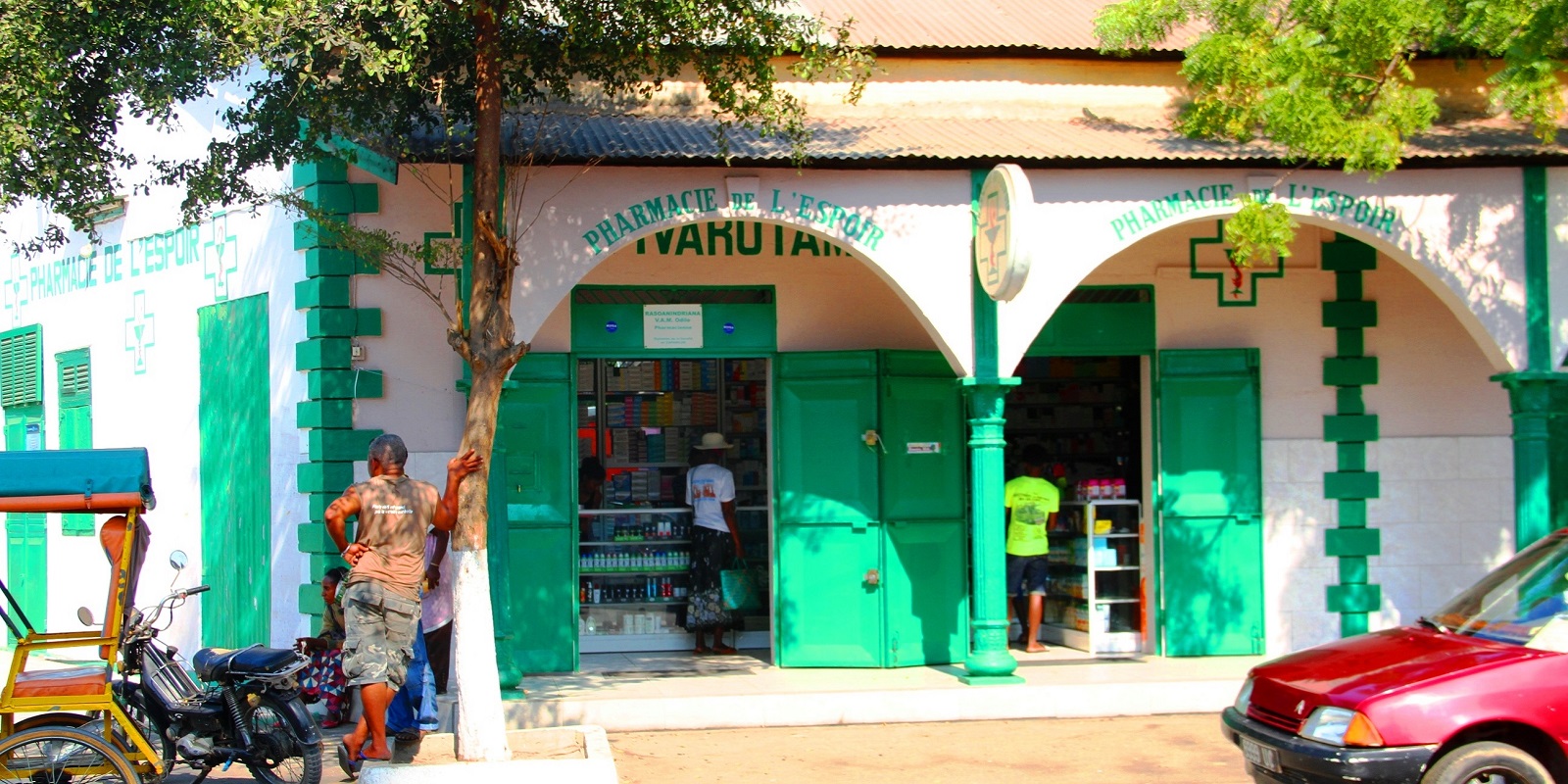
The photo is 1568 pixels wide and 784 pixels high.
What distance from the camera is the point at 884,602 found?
38.1 feet

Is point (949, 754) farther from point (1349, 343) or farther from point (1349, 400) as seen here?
point (1349, 343)

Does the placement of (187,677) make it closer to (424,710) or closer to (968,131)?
(424,710)

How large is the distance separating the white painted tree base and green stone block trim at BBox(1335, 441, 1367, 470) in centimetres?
719

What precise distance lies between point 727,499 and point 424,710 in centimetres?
370

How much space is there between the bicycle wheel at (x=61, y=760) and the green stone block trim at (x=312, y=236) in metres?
3.59

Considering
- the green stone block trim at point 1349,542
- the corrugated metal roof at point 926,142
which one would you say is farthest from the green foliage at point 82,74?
the green stone block trim at point 1349,542

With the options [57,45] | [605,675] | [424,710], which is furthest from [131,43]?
[605,675]

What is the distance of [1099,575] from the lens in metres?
12.4

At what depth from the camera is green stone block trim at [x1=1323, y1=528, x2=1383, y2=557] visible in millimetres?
12125

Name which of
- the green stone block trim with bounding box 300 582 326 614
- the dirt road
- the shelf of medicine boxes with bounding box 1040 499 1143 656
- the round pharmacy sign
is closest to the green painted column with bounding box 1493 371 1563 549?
the dirt road

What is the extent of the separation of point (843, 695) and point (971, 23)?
224 inches

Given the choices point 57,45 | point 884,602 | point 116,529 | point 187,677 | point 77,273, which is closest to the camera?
point 116,529

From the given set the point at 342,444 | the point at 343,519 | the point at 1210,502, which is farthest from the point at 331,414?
the point at 1210,502

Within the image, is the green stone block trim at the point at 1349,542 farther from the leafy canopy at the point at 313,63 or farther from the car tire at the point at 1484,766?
the car tire at the point at 1484,766
